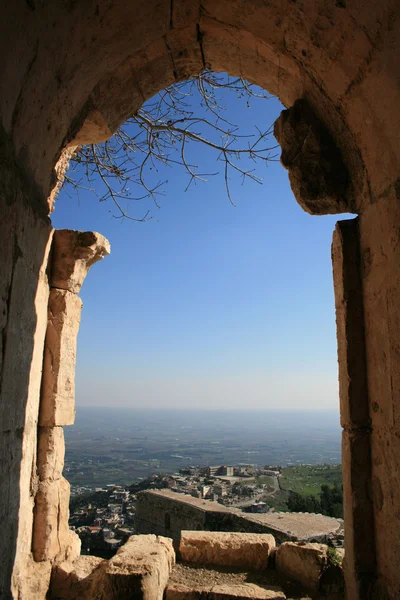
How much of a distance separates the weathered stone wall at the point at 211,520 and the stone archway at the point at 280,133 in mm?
4306

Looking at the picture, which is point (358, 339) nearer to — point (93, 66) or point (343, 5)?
point (343, 5)

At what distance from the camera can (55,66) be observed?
259 centimetres

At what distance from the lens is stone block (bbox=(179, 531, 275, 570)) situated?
187 inches

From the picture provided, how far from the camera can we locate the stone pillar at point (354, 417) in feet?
9.89

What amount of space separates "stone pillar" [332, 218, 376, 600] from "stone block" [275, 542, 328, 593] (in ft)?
3.43

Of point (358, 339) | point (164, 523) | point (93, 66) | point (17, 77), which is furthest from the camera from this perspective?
point (164, 523)

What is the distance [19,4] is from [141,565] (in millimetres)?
4054

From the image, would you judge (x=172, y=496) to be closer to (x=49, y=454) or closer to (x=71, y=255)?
(x=49, y=454)

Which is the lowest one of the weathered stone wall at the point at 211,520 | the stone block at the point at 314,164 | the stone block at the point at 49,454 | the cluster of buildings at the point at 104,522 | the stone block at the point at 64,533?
the cluster of buildings at the point at 104,522

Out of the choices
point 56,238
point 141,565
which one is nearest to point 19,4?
point 56,238

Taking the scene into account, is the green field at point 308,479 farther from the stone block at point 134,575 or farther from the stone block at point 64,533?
the stone block at point 64,533

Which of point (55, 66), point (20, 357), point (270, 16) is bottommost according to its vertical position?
point (20, 357)

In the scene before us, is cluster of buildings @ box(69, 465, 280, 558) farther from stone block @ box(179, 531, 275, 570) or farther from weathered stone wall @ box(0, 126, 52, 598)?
weathered stone wall @ box(0, 126, 52, 598)

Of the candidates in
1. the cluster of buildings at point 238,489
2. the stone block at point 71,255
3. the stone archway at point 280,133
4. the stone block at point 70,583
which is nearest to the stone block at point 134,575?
the stone block at point 70,583
